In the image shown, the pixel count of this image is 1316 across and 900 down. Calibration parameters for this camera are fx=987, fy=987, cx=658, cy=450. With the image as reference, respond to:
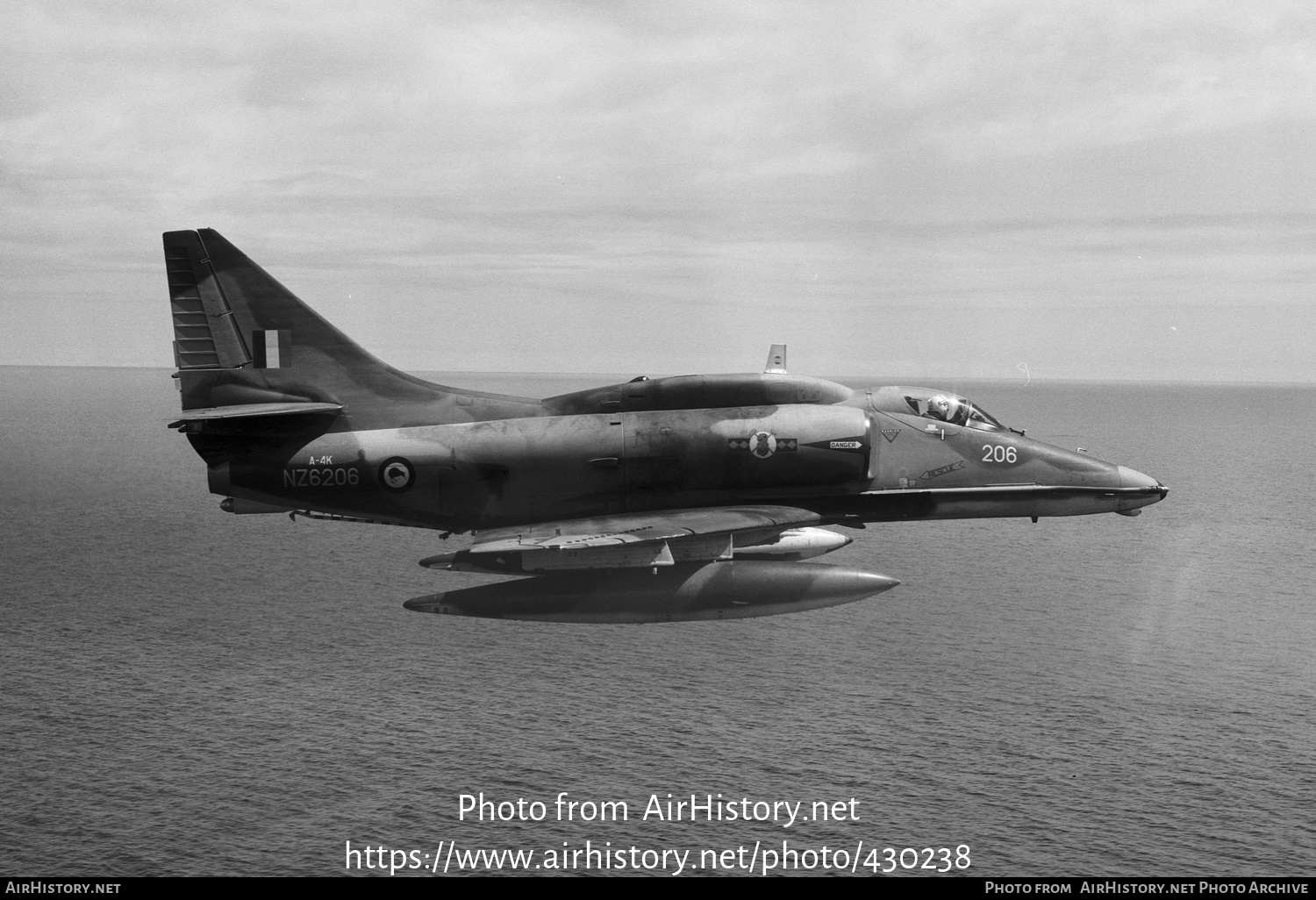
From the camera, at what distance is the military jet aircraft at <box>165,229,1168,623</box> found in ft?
112

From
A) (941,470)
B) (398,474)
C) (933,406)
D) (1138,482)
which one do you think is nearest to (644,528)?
(398,474)

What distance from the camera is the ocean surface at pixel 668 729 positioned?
8550 centimetres

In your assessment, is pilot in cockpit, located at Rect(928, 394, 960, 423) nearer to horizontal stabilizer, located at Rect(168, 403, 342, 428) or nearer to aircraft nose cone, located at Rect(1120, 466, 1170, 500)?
aircraft nose cone, located at Rect(1120, 466, 1170, 500)

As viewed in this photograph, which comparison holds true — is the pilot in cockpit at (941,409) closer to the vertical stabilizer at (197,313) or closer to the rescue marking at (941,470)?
the rescue marking at (941,470)

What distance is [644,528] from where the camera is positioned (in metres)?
32.5

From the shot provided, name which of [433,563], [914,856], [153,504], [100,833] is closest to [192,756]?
[100,833]

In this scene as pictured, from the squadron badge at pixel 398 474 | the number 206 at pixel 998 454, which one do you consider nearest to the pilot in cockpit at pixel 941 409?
the number 206 at pixel 998 454

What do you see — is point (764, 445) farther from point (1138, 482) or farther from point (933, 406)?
point (1138, 482)

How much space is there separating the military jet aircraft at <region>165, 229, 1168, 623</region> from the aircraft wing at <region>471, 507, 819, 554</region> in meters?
0.13

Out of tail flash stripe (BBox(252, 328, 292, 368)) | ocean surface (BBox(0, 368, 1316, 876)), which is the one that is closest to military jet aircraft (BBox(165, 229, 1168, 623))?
tail flash stripe (BBox(252, 328, 292, 368))

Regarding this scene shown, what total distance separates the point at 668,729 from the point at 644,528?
68.0 m

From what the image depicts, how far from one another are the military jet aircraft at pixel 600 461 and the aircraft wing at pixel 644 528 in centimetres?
13

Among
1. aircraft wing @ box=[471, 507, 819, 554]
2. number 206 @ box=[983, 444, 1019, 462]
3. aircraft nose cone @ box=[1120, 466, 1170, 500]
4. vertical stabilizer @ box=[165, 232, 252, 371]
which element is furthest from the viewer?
vertical stabilizer @ box=[165, 232, 252, 371]
